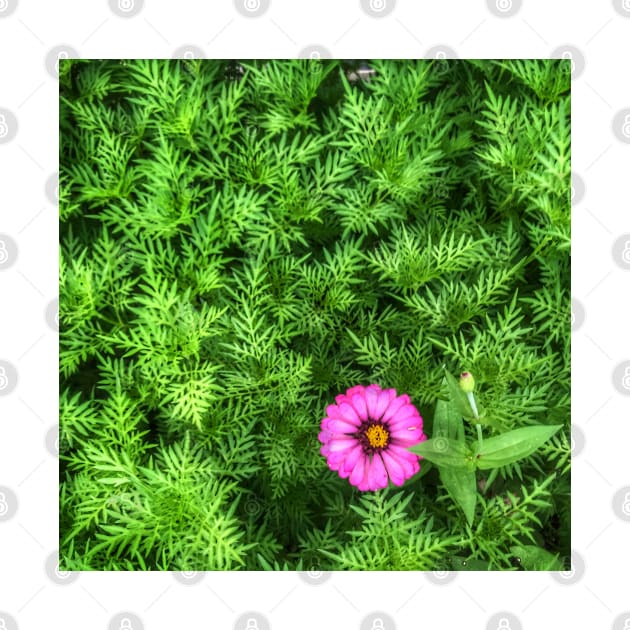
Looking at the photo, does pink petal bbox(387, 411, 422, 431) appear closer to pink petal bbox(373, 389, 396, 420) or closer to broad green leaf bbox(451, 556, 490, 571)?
pink petal bbox(373, 389, 396, 420)

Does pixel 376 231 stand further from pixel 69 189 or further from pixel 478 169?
pixel 69 189

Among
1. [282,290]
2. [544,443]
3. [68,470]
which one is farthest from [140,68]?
[544,443]

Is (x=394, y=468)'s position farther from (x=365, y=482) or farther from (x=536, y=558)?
(x=536, y=558)

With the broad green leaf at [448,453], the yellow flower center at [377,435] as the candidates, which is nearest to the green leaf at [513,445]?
the broad green leaf at [448,453]

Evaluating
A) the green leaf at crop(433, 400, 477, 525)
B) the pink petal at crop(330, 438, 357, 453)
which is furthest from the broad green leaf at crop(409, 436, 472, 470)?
the pink petal at crop(330, 438, 357, 453)

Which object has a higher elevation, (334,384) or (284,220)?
(284,220)

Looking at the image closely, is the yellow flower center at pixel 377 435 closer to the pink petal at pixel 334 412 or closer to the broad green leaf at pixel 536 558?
the pink petal at pixel 334 412
